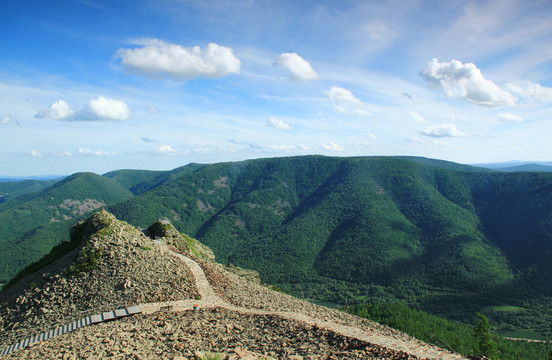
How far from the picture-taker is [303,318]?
32.6 metres

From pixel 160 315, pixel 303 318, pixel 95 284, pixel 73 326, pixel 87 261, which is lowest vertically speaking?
pixel 303 318

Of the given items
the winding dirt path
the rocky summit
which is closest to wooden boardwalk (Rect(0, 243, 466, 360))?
the winding dirt path

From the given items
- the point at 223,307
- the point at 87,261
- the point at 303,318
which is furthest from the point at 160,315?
the point at 303,318

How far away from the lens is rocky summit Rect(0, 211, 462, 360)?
2314cm

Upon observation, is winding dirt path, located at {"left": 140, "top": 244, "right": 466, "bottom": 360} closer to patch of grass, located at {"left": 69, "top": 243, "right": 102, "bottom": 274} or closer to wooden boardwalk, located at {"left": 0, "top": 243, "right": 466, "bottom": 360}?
wooden boardwalk, located at {"left": 0, "top": 243, "right": 466, "bottom": 360}

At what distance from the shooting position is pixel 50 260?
4216 cm

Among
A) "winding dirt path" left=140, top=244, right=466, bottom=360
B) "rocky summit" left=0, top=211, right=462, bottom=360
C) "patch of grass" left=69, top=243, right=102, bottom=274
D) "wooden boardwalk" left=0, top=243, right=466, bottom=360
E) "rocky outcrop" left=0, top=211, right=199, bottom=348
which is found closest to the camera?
"rocky summit" left=0, top=211, right=462, bottom=360

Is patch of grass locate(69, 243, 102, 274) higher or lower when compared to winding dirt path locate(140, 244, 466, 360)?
higher

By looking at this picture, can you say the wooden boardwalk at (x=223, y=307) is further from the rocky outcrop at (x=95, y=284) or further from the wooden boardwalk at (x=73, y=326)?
the rocky outcrop at (x=95, y=284)

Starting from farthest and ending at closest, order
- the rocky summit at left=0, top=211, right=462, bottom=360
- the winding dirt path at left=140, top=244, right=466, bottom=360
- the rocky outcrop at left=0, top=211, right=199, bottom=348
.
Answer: the rocky outcrop at left=0, top=211, right=199, bottom=348, the winding dirt path at left=140, top=244, right=466, bottom=360, the rocky summit at left=0, top=211, right=462, bottom=360

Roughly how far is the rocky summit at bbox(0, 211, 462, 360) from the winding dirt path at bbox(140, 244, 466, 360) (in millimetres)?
123

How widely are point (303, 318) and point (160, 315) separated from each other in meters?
13.6

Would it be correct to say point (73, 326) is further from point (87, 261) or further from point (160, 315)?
point (87, 261)

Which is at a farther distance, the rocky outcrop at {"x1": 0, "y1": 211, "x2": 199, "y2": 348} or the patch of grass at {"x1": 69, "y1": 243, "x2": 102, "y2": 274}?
the patch of grass at {"x1": 69, "y1": 243, "x2": 102, "y2": 274}
